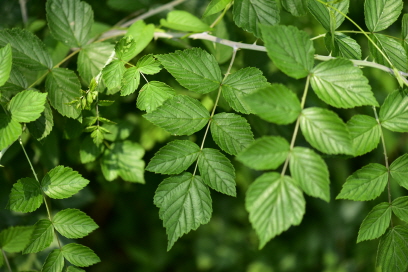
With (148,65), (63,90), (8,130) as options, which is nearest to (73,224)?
(8,130)

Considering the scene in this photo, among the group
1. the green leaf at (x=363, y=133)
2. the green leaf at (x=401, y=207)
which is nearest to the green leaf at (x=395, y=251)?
the green leaf at (x=401, y=207)

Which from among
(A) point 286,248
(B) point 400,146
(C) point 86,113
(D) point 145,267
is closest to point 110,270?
(D) point 145,267

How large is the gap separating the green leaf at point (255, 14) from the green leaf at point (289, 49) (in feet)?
0.71

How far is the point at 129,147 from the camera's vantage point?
1512mm

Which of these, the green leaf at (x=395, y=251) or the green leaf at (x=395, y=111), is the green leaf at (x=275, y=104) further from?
the green leaf at (x=395, y=251)

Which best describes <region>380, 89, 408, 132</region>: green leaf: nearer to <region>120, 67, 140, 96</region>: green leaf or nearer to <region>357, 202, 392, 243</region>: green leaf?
<region>357, 202, 392, 243</region>: green leaf

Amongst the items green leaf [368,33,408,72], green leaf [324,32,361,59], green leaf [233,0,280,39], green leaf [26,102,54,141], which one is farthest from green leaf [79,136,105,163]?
green leaf [368,33,408,72]

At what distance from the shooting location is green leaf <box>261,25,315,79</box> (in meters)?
0.90

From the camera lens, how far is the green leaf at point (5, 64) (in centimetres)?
95

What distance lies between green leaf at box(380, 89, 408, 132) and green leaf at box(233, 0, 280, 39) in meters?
0.43

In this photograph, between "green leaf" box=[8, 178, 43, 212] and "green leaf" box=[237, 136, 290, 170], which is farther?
"green leaf" box=[8, 178, 43, 212]

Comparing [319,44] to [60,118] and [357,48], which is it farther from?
[60,118]

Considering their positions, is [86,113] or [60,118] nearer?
[86,113]

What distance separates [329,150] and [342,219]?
176 centimetres
